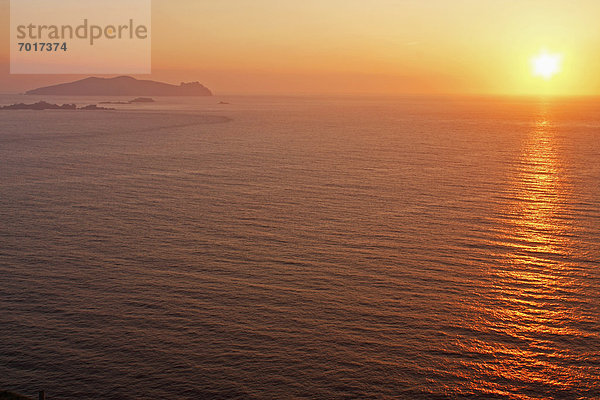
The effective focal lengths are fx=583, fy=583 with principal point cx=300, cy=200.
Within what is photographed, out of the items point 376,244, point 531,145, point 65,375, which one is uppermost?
point 531,145

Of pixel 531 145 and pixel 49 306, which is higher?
pixel 531 145

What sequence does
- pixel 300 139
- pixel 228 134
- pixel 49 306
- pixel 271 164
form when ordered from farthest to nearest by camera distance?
pixel 228 134, pixel 300 139, pixel 271 164, pixel 49 306

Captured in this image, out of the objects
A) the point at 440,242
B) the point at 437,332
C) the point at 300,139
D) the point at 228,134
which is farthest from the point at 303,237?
the point at 228,134

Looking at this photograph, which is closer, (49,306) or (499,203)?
(49,306)

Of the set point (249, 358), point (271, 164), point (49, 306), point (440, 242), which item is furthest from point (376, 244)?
point (271, 164)

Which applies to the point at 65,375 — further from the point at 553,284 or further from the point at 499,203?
the point at 499,203

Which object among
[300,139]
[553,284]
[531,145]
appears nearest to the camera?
[553,284]
